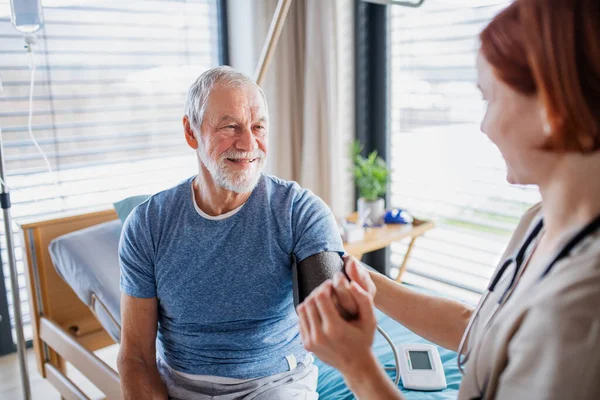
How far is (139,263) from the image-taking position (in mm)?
1577

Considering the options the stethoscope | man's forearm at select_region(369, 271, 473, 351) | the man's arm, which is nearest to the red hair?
the stethoscope

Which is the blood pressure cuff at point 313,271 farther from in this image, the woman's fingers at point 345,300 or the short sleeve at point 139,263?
the woman's fingers at point 345,300

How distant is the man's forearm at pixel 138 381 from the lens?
1.56 metres

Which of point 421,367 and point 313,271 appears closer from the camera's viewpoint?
point 313,271

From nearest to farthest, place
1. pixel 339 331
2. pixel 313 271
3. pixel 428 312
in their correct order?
pixel 339 331 < pixel 428 312 < pixel 313 271

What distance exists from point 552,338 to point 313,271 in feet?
2.72

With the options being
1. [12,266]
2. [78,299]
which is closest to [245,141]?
[12,266]

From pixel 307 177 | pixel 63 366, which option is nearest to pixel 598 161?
pixel 63 366

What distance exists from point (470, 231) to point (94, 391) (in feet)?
7.03

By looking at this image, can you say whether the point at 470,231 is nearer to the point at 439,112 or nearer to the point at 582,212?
the point at 439,112

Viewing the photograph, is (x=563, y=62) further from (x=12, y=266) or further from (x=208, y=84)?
(x=12, y=266)

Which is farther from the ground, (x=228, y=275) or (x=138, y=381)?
(x=228, y=275)

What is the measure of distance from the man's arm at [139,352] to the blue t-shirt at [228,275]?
0.04 meters

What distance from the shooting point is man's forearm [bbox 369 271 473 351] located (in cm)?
125
